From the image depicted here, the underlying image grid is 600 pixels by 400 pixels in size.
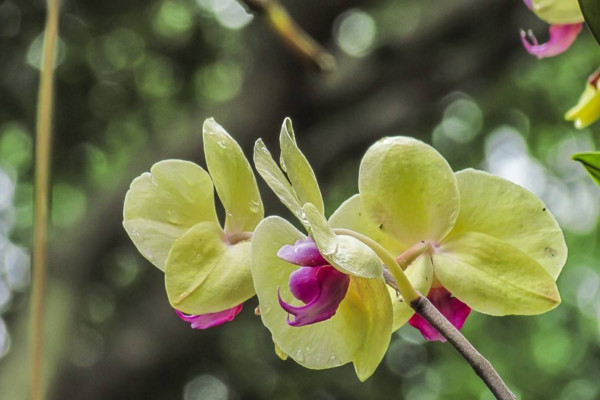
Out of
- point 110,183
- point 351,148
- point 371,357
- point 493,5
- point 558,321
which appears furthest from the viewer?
point 558,321

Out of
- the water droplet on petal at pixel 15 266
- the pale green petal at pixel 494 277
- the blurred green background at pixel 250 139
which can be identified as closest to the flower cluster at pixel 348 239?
the pale green petal at pixel 494 277

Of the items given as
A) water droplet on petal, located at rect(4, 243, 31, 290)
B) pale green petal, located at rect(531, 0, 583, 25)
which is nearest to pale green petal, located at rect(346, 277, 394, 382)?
pale green petal, located at rect(531, 0, 583, 25)

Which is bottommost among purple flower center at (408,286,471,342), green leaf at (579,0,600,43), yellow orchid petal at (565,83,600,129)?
purple flower center at (408,286,471,342)

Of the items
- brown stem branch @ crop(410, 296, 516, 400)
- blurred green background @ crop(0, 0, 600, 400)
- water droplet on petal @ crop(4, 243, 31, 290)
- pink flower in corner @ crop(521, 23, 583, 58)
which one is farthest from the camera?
water droplet on petal @ crop(4, 243, 31, 290)

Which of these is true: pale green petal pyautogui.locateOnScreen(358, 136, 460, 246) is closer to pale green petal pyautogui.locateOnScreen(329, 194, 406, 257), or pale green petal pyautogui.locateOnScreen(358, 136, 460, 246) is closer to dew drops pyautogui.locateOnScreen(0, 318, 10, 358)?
pale green petal pyautogui.locateOnScreen(329, 194, 406, 257)

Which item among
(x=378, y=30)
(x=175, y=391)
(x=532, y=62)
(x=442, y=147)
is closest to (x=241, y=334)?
(x=175, y=391)

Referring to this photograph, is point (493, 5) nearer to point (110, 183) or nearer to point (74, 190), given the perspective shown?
point (110, 183)

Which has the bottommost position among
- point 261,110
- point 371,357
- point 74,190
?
point 74,190

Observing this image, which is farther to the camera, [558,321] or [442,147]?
[558,321]
